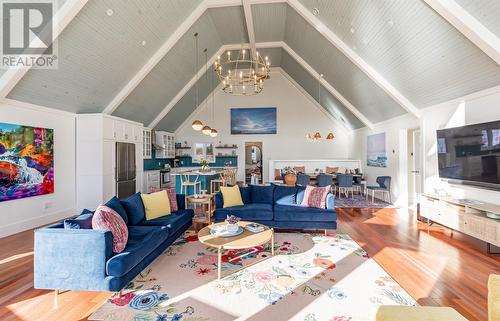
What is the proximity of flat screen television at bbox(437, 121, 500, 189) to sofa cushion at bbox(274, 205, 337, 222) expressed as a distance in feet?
8.07

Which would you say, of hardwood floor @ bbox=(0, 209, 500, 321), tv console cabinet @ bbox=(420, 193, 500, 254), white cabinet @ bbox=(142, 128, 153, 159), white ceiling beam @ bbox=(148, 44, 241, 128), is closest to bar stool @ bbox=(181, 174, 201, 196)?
white cabinet @ bbox=(142, 128, 153, 159)

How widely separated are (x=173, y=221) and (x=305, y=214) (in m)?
2.33

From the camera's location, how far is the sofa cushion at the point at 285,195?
196 inches

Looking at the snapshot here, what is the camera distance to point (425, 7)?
3.45 m

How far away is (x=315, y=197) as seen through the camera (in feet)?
15.4

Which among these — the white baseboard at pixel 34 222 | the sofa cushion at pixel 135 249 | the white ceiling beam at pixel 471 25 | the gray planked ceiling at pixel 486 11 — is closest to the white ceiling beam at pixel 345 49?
the white ceiling beam at pixel 471 25

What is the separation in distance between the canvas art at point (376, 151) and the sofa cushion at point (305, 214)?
14.8ft

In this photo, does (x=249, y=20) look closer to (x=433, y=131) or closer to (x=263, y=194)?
(x=263, y=194)

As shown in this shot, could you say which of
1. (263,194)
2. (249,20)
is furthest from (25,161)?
(249,20)

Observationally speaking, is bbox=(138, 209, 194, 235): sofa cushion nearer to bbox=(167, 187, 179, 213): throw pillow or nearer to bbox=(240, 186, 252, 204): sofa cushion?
bbox=(167, 187, 179, 213): throw pillow

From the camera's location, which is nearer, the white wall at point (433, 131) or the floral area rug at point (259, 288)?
the floral area rug at point (259, 288)

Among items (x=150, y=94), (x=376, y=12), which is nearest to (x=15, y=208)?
(x=150, y=94)

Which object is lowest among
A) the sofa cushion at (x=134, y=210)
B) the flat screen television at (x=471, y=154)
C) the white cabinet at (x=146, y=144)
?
the sofa cushion at (x=134, y=210)

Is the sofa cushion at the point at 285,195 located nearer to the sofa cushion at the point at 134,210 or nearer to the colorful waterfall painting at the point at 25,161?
the sofa cushion at the point at 134,210
